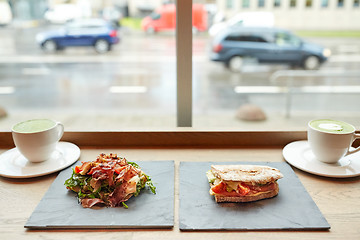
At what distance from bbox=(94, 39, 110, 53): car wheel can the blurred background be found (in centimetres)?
2

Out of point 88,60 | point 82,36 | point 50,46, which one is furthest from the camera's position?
point 88,60

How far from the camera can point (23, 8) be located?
4406mm

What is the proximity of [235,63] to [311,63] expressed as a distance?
3.55 ft

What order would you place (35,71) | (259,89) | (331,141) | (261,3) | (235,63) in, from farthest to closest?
(35,71), (235,63), (259,89), (261,3), (331,141)

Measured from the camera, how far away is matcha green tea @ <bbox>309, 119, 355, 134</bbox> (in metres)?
0.77

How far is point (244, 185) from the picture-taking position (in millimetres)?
666

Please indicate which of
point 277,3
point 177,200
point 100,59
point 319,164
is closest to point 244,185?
point 177,200

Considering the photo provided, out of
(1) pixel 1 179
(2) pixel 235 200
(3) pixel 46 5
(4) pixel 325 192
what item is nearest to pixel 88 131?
(1) pixel 1 179

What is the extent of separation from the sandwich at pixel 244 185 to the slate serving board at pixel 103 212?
0.10m

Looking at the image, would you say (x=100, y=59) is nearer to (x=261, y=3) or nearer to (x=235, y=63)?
(x=235, y=63)

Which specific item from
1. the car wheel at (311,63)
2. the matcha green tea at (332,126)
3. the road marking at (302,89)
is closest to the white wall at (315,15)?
the car wheel at (311,63)

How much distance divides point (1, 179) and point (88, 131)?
26 cm

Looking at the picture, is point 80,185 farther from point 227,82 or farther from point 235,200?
point 227,82

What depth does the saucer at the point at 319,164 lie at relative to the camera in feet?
2.49
